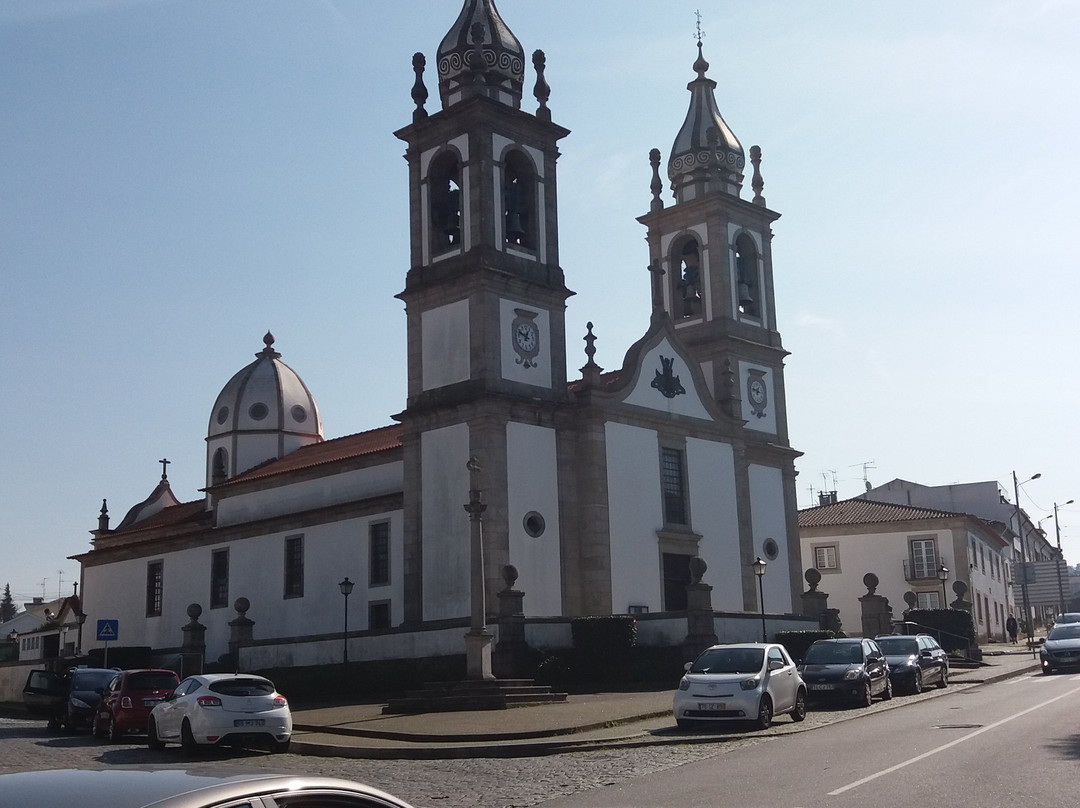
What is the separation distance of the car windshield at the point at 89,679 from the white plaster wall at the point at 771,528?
22.7m

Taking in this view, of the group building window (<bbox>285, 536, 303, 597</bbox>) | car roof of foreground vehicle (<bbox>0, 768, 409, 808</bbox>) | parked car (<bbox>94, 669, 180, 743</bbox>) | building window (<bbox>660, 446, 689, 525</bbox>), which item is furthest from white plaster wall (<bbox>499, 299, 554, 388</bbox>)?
car roof of foreground vehicle (<bbox>0, 768, 409, 808</bbox>)

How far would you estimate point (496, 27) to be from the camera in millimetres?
39062

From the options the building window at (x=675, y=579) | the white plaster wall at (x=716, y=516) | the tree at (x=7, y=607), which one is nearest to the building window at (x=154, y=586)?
the building window at (x=675, y=579)

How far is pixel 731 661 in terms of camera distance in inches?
795

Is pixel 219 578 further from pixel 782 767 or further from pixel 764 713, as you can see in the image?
pixel 782 767

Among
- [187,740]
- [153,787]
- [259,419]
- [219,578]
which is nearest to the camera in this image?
[153,787]

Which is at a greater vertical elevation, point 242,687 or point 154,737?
point 242,687

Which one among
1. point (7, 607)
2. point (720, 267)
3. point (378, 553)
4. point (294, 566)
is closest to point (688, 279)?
point (720, 267)

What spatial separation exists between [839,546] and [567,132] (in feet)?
99.2

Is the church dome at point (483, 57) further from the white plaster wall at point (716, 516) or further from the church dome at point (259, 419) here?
the church dome at point (259, 419)

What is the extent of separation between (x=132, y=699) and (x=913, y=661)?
16.4 m

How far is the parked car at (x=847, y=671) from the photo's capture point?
924 inches

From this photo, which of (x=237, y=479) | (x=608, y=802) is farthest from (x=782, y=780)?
(x=237, y=479)

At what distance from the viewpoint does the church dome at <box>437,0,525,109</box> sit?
38.3 metres
